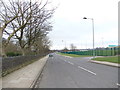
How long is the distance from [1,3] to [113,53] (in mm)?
34268

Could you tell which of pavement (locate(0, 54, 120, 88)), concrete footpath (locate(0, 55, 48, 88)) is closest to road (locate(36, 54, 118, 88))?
pavement (locate(0, 54, 120, 88))

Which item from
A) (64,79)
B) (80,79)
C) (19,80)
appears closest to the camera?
(19,80)

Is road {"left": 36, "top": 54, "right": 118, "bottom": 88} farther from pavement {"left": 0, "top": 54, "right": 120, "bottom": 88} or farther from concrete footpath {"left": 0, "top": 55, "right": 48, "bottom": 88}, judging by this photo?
concrete footpath {"left": 0, "top": 55, "right": 48, "bottom": 88}

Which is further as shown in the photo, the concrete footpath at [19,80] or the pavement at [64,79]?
the pavement at [64,79]

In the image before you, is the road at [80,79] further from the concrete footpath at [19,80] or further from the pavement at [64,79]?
the concrete footpath at [19,80]

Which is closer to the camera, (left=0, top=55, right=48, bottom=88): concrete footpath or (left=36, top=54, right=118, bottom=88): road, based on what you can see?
(left=0, top=55, right=48, bottom=88): concrete footpath

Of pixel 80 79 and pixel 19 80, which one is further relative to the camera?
pixel 80 79

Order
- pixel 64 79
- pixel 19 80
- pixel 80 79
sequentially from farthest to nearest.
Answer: pixel 64 79
pixel 80 79
pixel 19 80

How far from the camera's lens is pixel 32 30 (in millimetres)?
30953

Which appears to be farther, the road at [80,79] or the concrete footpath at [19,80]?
the road at [80,79]

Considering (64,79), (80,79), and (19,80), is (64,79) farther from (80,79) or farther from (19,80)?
(19,80)

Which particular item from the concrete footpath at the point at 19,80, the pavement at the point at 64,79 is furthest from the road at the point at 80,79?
the concrete footpath at the point at 19,80

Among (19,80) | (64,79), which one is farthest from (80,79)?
(19,80)

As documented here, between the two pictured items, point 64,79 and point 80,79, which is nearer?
point 80,79
